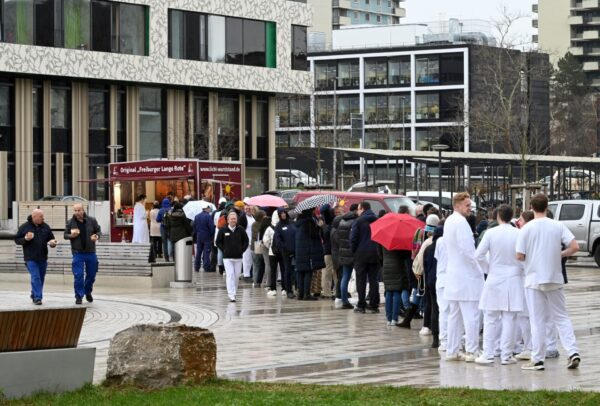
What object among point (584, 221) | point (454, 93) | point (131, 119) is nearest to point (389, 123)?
point (454, 93)

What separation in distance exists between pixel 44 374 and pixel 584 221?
1073 inches

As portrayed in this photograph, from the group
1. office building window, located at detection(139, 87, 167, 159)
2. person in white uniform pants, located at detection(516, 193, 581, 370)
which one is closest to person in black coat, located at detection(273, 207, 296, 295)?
person in white uniform pants, located at detection(516, 193, 581, 370)

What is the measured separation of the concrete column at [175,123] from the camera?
6956cm

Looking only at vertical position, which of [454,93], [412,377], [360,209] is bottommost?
[412,377]

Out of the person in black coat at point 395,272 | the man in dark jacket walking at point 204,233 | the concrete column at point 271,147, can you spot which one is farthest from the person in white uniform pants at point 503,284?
the concrete column at point 271,147

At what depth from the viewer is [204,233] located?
109 ft

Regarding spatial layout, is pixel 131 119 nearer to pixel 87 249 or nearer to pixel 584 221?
pixel 584 221

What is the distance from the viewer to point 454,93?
4569 inches

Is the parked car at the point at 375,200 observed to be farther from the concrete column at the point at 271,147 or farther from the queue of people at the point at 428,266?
the concrete column at the point at 271,147

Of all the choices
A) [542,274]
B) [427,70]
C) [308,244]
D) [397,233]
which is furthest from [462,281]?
[427,70]

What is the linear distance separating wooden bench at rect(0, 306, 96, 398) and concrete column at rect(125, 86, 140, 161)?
5641 cm

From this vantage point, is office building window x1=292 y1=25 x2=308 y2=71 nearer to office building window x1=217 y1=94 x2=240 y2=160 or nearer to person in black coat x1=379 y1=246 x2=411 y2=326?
office building window x1=217 y1=94 x2=240 y2=160

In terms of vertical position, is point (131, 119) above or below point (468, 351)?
above

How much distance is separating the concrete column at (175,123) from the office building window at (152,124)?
14.2 inches
